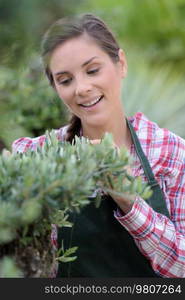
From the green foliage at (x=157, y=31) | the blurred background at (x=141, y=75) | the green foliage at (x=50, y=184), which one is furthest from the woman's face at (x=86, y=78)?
the green foliage at (x=157, y=31)

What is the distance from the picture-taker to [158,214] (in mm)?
1744

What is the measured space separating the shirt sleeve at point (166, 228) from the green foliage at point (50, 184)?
1.03 feet

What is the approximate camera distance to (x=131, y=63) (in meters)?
3.64

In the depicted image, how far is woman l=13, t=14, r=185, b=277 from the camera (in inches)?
66.6

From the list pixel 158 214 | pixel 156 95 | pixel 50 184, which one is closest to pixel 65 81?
pixel 158 214

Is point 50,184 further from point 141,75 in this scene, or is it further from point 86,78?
point 141,75

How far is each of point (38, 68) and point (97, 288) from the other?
2115 millimetres

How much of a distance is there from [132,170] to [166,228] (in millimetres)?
318

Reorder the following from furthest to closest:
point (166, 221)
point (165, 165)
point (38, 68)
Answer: point (38, 68), point (165, 165), point (166, 221)

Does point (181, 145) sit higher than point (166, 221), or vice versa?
point (181, 145)

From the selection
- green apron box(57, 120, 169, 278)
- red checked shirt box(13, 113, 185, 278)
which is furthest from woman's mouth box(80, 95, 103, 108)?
green apron box(57, 120, 169, 278)

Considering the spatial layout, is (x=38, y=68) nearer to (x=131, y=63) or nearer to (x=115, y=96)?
(x=131, y=63)

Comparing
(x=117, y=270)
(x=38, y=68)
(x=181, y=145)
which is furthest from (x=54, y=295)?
(x=38, y=68)

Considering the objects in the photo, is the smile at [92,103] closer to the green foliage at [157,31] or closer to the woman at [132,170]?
the woman at [132,170]
